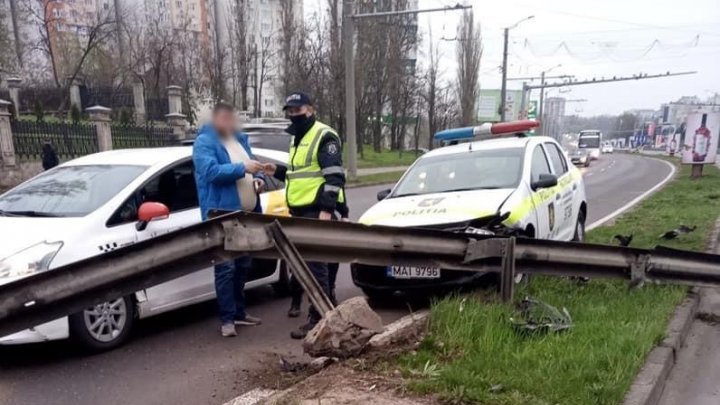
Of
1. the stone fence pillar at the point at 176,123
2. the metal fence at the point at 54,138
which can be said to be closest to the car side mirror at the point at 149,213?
the metal fence at the point at 54,138

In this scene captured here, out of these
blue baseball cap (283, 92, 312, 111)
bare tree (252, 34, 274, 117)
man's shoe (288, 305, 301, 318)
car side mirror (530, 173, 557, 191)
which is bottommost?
man's shoe (288, 305, 301, 318)

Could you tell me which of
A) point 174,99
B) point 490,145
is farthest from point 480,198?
point 174,99

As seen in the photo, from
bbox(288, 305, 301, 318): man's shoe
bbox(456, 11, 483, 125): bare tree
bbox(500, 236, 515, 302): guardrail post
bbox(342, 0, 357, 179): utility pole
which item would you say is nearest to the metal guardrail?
bbox(500, 236, 515, 302): guardrail post

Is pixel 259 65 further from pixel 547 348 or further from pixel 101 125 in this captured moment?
pixel 547 348

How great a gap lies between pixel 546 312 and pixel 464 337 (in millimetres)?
872

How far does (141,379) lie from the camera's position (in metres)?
4.04

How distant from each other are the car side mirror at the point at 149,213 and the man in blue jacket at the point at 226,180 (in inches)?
12.6

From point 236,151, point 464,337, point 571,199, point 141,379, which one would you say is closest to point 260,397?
point 141,379

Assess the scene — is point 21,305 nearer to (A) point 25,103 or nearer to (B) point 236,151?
(B) point 236,151

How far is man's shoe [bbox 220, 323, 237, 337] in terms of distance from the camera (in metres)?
4.87

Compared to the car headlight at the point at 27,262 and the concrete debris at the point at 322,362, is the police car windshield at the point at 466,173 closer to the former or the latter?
the concrete debris at the point at 322,362

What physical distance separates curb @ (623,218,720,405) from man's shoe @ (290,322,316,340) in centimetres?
249

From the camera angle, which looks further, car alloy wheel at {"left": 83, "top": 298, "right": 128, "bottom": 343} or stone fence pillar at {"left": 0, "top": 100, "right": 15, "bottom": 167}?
stone fence pillar at {"left": 0, "top": 100, "right": 15, "bottom": 167}

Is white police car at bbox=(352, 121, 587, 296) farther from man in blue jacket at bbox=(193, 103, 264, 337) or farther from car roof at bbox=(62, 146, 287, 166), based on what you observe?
car roof at bbox=(62, 146, 287, 166)
